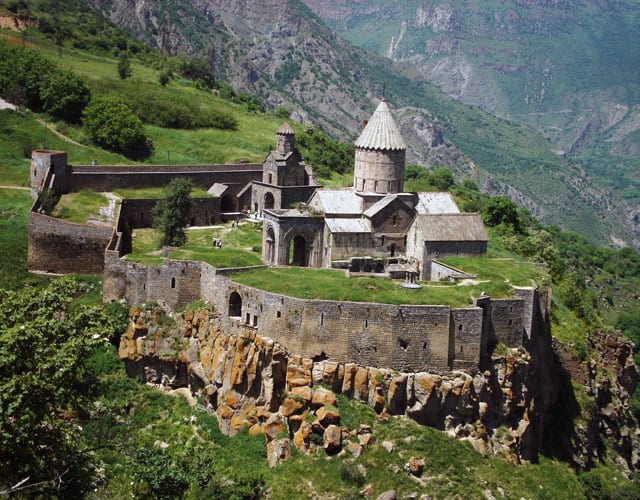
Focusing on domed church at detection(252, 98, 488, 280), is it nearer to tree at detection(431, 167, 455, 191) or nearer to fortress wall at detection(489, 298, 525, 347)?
fortress wall at detection(489, 298, 525, 347)

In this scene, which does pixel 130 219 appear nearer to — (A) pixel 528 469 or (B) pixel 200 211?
(B) pixel 200 211

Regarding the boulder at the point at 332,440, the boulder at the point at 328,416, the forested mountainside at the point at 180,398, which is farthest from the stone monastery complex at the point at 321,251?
the boulder at the point at 332,440

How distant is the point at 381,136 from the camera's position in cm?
5172

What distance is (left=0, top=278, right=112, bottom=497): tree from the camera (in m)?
25.6

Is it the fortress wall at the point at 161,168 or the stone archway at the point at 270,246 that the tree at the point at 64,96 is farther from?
the stone archway at the point at 270,246

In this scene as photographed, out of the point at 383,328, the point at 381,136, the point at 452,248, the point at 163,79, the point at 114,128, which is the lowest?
the point at 383,328

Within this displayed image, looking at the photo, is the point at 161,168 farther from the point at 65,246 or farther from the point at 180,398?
the point at 180,398

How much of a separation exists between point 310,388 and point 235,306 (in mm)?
5890

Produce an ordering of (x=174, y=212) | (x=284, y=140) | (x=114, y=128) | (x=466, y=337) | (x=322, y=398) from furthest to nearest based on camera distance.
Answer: (x=114, y=128)
(x=284, y=140)
(x=174, y=212)
(x=466, y=337)
(x=322, y=398)

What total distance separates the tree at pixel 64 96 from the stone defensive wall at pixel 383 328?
105ft

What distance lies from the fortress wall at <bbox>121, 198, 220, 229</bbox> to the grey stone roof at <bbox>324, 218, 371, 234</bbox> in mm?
11266

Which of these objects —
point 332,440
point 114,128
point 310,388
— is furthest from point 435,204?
point 114,128

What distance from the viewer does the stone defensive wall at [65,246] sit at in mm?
48062

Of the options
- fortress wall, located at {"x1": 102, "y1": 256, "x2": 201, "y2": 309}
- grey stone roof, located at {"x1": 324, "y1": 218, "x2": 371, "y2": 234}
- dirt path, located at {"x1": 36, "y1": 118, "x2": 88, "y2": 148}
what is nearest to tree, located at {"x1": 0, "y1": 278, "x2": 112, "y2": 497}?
fortress wall, located at {"x1": 102, "y1": 256, "x2": 201, "y2": 309}
